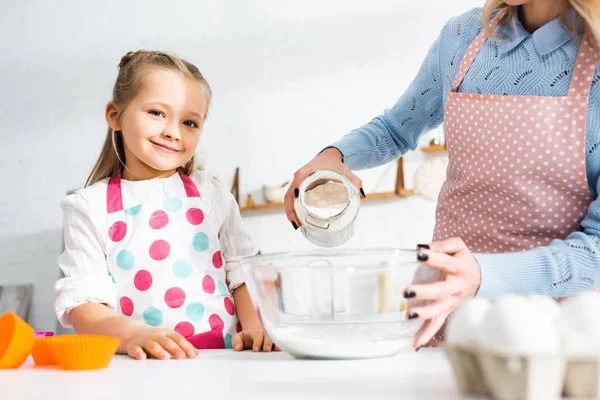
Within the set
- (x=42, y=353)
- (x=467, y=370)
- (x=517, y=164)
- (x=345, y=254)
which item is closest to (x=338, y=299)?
(x=345, y=254)

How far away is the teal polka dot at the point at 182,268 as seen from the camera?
117cm

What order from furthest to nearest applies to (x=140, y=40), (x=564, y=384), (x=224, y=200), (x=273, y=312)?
(x=140, y=40), (x=224, y=200), (x=273, y=312), (x=564, y=384)

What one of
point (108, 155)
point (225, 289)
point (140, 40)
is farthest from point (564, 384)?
point (140, 40)

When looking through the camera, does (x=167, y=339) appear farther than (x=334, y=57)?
No

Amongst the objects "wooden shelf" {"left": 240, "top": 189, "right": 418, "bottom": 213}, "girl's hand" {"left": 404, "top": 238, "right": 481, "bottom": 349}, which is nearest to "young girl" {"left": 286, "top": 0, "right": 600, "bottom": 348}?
"girl's hand" {"left": 404, "top": 238, "right": 481, "bottom": 349}

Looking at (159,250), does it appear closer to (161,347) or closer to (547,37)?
(161,347)

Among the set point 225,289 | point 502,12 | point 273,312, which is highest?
point 502,12

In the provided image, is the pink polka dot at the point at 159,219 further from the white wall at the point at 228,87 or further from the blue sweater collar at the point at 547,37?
the white wall at the point at 228,87

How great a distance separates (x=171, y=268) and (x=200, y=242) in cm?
8

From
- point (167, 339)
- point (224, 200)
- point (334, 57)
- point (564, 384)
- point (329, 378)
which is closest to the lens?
point (564, 384)

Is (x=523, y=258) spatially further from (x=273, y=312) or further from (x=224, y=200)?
(x=224, y=200)

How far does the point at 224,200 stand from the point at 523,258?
1.97 ft

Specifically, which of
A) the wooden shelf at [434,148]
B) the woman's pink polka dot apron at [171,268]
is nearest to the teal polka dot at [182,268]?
the woman's pink polka dot apron at [171,268]

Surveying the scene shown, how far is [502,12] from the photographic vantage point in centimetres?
117
